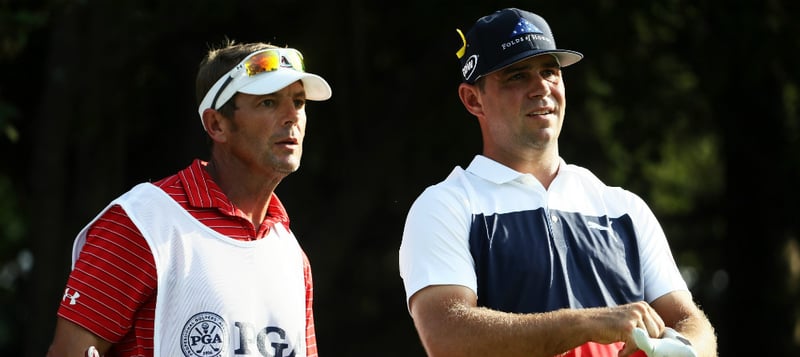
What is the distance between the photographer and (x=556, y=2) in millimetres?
10445

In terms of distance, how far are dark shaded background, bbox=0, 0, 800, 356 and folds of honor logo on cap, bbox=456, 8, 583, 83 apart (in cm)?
487

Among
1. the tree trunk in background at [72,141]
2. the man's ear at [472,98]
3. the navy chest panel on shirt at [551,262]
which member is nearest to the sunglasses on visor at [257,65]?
the man's ear at [472,98]

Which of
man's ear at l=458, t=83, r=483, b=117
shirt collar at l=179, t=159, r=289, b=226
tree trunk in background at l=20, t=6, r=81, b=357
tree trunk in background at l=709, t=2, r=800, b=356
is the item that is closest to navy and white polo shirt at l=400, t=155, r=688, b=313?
man's ear at l=458, t=83, r=483, b=117

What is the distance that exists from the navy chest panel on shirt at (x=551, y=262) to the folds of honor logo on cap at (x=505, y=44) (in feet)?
1.85

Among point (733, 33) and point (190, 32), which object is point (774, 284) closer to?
point (733, 33)

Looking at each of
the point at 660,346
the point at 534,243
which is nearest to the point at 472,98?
the point at 534,243

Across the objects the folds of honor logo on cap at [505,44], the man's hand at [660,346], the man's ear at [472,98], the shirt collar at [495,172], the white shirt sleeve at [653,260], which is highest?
the folds of honor logo on cap at [505,44]

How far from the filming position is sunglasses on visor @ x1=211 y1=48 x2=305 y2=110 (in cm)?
457

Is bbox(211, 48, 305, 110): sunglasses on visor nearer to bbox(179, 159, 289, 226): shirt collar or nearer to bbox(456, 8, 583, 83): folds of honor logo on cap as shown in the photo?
bbox(179, 159, 289, 226): shirt collar

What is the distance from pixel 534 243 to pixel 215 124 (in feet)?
4.46

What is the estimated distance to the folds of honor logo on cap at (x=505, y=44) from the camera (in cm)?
430

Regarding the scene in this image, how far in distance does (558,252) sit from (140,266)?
1.38 meters

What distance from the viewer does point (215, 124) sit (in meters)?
4.63

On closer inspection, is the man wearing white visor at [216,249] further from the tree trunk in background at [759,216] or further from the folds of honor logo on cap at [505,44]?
the tree trunk in background at [759,216]
